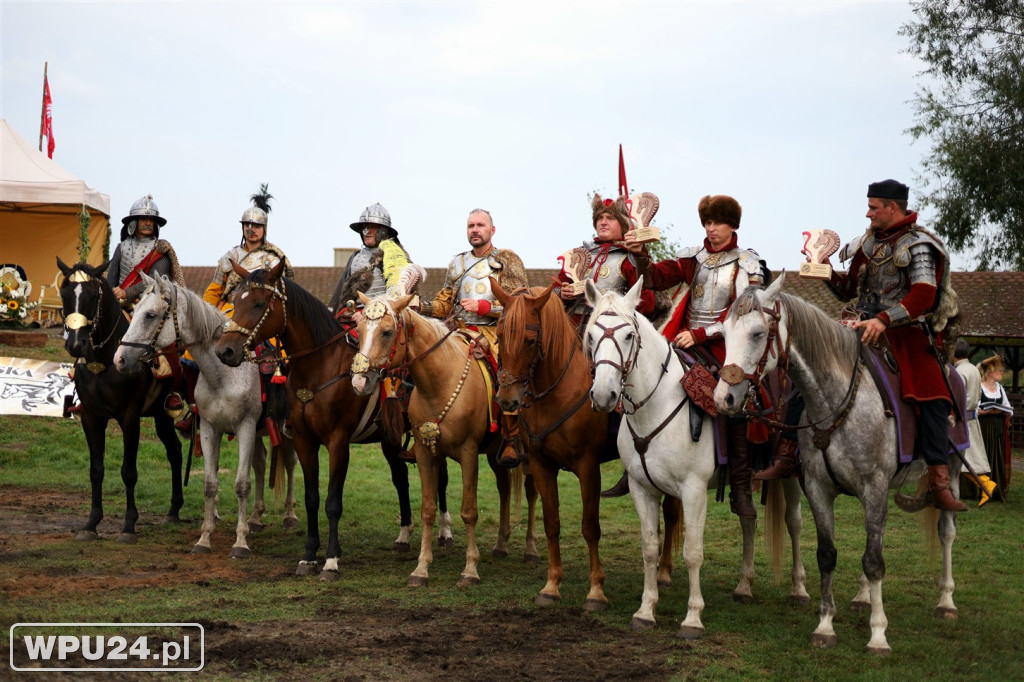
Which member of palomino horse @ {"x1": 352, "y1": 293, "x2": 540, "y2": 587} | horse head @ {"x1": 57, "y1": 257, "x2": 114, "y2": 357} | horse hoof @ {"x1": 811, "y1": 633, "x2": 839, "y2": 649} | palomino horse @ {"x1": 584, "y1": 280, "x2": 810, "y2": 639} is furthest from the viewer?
horse head @ {"x1": 57, "y1": 257, "x2": 114, "y2": 357}

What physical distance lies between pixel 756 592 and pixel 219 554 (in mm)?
4935

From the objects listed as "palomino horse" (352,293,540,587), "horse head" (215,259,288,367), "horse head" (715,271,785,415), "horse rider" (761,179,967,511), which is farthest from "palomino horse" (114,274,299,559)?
"horse rider" (761,179,967,511)

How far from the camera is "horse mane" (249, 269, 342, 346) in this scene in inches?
318

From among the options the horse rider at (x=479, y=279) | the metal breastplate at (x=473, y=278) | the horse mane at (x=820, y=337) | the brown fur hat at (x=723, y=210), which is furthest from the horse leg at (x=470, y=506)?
the horse mane at (x=820, y=337)

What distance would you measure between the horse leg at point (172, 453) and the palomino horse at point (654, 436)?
Answer: 225 inches

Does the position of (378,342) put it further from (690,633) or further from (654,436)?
(690,633)

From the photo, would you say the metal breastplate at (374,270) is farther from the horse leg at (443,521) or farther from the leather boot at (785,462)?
the leather boot at (785,462)

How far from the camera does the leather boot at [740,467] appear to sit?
6.43 metres

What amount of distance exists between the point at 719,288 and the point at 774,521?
199cm

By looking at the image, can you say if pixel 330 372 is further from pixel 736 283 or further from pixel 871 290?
pixel 871 290

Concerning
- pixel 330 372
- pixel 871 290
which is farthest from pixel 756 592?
pixel 330 372

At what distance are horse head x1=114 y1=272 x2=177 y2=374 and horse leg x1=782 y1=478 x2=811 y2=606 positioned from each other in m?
5.61

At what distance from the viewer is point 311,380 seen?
8031 mm

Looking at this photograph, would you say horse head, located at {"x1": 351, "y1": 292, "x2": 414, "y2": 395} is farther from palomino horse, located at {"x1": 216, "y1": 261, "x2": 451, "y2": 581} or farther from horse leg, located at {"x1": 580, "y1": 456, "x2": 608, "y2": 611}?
horse leg, located at {"x1": 580, "y1": 456, "x2": 608, "y2": 611}
